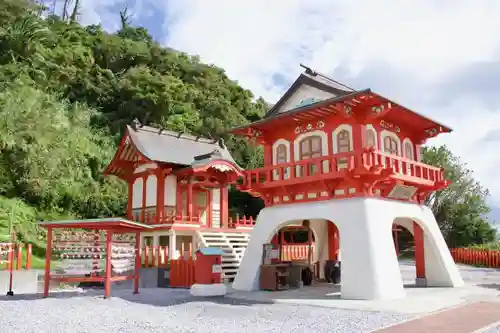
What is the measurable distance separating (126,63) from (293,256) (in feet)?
110

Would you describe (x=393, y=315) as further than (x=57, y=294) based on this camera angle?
No

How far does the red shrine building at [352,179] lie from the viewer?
13.8 metres

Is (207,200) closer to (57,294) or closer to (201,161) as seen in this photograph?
(201,161)


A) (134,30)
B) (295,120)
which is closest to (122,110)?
(134,30)

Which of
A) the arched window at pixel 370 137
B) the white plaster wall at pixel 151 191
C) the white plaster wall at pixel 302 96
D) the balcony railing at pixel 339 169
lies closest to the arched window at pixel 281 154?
the balcony railing at pixel 339 169

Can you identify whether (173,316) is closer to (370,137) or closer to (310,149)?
(310,149)

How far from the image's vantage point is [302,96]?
1692cm

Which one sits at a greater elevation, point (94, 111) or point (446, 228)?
point (94, 111)

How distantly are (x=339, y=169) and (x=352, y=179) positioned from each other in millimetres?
549

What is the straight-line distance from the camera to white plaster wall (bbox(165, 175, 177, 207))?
2325 cm

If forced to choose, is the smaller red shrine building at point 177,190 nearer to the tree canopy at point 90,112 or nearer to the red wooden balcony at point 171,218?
the red wooden balcony at point 171,218

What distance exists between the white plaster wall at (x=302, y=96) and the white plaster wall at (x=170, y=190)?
8447mm

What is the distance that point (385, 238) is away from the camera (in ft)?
45.8

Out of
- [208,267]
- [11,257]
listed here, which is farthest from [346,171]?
[11,257]
